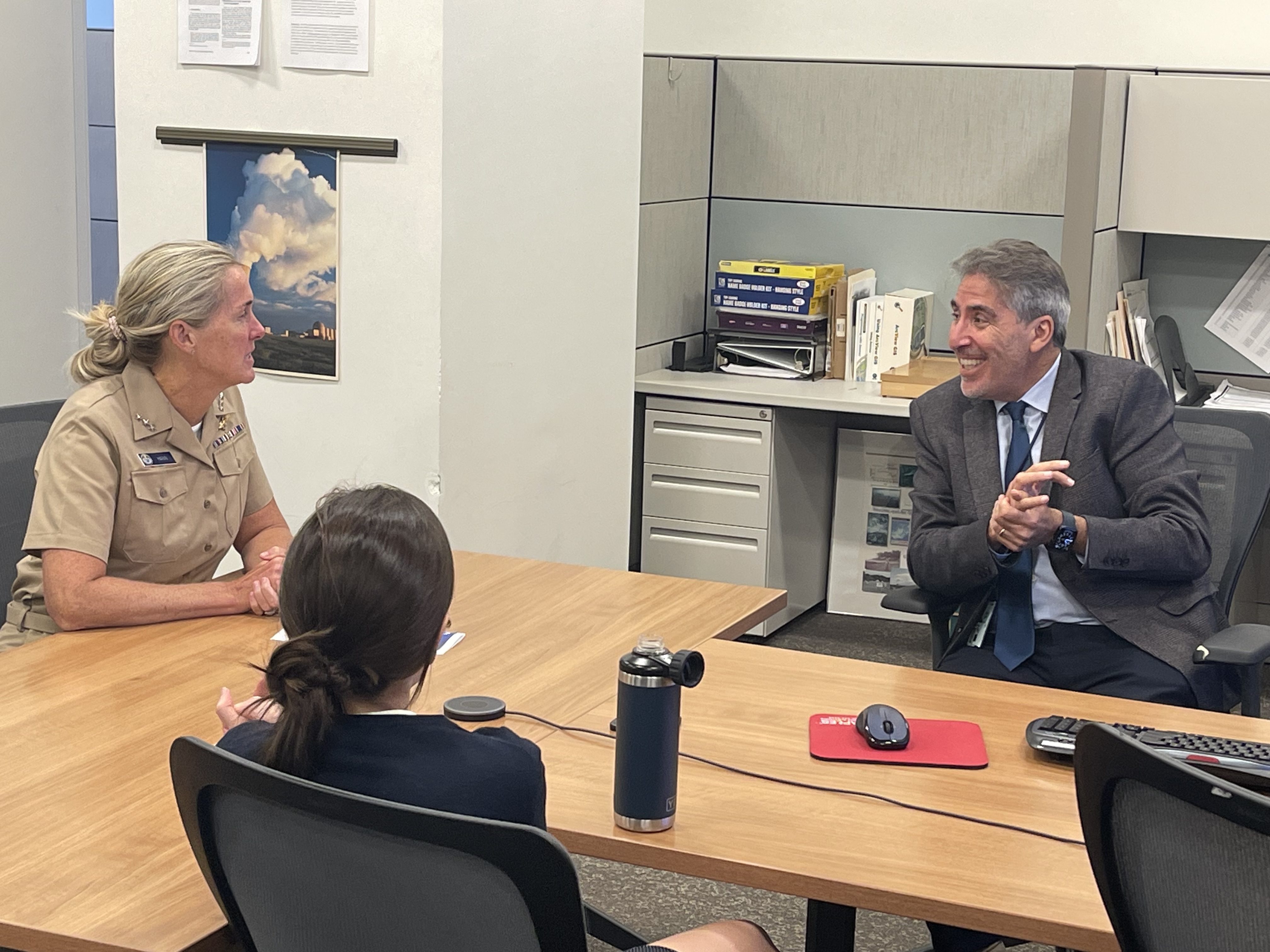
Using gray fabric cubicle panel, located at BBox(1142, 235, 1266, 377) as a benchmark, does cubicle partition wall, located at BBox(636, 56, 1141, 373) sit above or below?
above

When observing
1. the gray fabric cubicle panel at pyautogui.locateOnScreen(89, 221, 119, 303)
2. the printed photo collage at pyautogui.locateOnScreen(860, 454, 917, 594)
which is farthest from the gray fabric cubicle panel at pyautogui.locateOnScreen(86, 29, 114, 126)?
the printed photo collage at pyautogui.locateOnScreen(860, 454, 917, 594)

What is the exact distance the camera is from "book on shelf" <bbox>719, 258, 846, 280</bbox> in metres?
4.58

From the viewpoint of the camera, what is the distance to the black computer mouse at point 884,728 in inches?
71.4

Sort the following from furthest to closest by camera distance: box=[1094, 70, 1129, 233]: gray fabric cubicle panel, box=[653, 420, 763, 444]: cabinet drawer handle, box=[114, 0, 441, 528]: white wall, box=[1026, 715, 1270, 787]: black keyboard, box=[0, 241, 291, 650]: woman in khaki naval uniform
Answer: box=[653, 420, 763, 444]: cabinet drawer handle
box=[1094, 70, 1129, 233]: gray fabric cubicle panel
box=[114, 0, 441, 528]: white wall
box=[0, 241, 291, 650]: woman in khaki naval uniform
box=[1026, 715, 1270, 787]: black keyboard

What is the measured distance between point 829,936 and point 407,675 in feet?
2.63

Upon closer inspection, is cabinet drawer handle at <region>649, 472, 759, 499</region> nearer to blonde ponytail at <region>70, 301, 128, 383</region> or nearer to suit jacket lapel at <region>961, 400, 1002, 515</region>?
suit jacket lapel at <region>961, 400, 1002, 515</region>

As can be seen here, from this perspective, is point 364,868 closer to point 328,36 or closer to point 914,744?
point 914,744

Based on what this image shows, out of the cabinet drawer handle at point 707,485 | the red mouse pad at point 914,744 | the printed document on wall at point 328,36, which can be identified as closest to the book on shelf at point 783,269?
the cabinet drawer handle at point 707,485

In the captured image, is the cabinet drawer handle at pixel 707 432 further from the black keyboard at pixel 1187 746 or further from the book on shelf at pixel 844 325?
the black keyboard at pixel 1187 746

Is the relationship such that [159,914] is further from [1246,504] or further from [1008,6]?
[1008,6]

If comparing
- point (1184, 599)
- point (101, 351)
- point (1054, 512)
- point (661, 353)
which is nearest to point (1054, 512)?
point (1054, 512)

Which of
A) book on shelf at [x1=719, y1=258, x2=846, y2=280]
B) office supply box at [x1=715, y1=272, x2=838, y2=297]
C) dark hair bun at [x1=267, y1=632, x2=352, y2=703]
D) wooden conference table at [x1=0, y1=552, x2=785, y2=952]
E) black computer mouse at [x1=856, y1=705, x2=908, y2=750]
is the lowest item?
wooden conference table at [x1=0, y1=552, x2=785, y2=952]

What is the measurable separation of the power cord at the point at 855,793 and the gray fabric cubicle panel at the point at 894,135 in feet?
10.3

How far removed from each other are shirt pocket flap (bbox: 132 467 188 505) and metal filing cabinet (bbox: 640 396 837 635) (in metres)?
2.15
